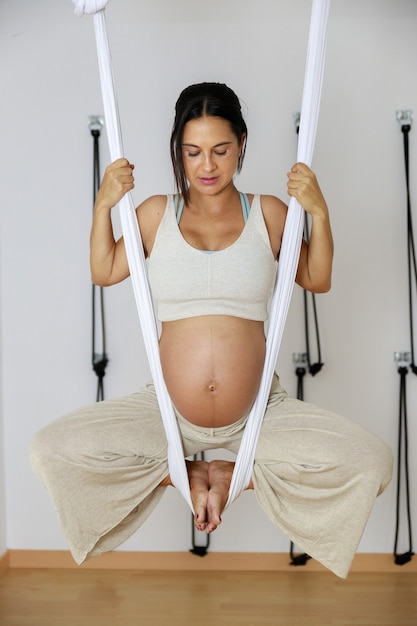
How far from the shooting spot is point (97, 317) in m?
3.00

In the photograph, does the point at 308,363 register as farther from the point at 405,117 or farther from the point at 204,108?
the point at 204,108

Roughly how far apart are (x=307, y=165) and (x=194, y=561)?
177cm

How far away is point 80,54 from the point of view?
291 cm

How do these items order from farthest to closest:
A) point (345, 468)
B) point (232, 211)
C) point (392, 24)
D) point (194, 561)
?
point (194, 561) → point (392, 24) → point (232, 211) → point (345, 468)

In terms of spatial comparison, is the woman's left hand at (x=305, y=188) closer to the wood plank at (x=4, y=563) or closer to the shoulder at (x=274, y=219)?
the shoulder at (x=274, y=219)

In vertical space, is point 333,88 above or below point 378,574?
above

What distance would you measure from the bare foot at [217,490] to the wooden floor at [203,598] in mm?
801

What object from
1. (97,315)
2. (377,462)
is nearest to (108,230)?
(377,462)

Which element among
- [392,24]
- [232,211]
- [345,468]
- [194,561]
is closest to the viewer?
[345,468]

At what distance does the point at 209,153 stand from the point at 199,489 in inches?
32.7

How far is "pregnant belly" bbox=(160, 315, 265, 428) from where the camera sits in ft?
6.44

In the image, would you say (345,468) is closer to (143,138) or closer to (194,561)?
(194,561)

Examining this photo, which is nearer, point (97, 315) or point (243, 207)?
point (243, 207)

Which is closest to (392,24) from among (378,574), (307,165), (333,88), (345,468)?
(333,88)
